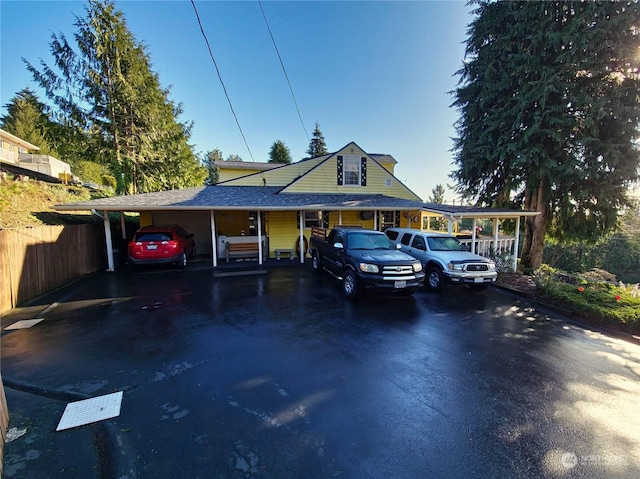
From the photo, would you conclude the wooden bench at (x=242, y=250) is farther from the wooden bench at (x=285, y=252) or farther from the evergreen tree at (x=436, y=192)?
the evergreen tree at (x=436, y=192)

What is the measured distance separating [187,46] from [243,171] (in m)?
13.0

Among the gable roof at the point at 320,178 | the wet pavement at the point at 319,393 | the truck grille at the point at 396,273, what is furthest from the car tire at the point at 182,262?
the truck grille at the point at 396,273

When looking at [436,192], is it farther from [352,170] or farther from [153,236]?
[153,236]

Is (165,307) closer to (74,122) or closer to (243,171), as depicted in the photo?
(243,171)

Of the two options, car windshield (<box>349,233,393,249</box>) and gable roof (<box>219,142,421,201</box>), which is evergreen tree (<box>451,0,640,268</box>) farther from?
car windshield (<box>349,233,393,249</box>)

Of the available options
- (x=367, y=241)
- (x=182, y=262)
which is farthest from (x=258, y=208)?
(x=367, y=241)

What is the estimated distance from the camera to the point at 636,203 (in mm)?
12516

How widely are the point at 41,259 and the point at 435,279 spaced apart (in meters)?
11.4

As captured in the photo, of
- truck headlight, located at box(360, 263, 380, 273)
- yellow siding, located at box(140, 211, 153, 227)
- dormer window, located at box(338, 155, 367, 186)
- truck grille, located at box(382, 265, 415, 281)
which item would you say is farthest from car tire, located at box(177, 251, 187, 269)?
dormer window, located at box(338, 155, 367, 186)

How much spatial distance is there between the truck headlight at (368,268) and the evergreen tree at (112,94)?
18708 mm

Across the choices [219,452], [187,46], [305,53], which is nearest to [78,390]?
[219,452]

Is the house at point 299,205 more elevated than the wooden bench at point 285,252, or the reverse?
the house at point 299,205

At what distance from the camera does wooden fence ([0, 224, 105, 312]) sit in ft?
20.7

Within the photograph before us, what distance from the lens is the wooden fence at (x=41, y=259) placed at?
630 centimetres
